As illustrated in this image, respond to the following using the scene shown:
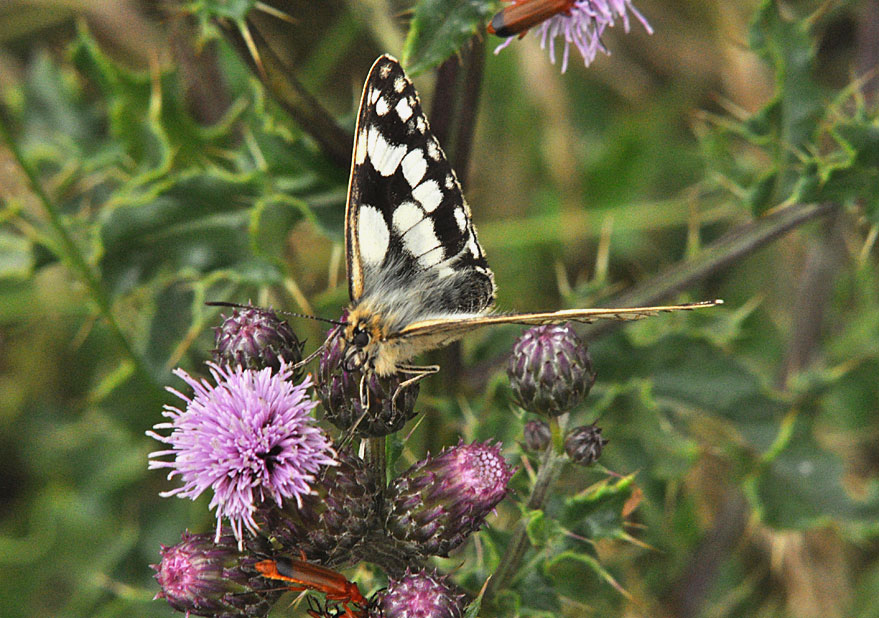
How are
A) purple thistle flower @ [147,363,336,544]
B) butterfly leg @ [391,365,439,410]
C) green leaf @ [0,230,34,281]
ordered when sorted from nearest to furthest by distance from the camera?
purple thistle flower @ [147,363,336,544], butterfly leg @ [391,365,439,410], green leaf @ [0,230,34,281]

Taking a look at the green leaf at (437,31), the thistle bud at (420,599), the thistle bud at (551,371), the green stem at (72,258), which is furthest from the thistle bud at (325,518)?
the green stem at (72,258)

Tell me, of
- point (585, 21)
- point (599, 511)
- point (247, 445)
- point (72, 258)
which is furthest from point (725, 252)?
point (72, 258)

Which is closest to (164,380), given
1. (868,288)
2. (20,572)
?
(20,572)

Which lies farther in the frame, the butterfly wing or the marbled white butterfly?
the marbled white butterfly

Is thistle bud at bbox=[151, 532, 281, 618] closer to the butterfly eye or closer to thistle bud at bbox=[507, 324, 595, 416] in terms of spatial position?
the butterfly eye

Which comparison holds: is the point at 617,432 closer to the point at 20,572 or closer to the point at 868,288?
the point at 868,288

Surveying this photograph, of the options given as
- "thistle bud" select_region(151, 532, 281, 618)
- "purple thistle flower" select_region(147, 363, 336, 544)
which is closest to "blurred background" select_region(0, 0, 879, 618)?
"thistle bud" select_region(151, 532, 281, 618)
